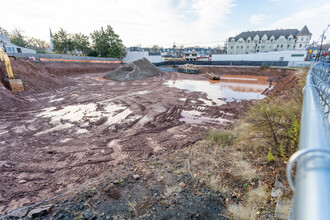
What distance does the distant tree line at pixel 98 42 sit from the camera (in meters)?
47.1

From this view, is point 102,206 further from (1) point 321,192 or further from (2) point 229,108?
(2) point 229,108

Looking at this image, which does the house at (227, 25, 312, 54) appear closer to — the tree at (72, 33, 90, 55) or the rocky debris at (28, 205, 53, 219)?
the tree at (72, 33, 90, 55)

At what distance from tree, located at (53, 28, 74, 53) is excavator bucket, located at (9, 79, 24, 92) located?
3980 cm

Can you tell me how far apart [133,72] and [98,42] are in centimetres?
2826

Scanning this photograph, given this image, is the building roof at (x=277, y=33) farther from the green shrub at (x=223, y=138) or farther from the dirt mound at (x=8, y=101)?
the dirt mound at (x=8, y=101)

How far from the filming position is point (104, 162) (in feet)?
20.4

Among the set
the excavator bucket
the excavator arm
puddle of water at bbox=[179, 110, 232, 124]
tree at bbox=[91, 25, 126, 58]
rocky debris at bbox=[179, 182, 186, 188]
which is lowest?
puddle of water at bbox=[179, 110, 232, 124]

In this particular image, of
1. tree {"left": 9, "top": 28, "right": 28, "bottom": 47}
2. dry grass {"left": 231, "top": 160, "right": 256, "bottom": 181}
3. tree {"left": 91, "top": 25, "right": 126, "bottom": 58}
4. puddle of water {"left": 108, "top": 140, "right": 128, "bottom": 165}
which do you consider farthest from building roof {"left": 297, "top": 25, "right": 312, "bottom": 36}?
tree {"left": 9, "top": 28, "right": 28, "bottom": 47}

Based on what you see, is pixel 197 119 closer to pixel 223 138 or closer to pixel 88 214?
pixel 223 138

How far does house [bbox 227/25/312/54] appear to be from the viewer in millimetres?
60509

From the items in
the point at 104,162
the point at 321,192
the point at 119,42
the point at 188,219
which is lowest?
the point at 104,162

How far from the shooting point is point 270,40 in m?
64.6

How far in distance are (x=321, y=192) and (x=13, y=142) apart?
33.6ft

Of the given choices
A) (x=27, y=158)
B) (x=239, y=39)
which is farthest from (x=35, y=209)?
(x=239, y=39)
